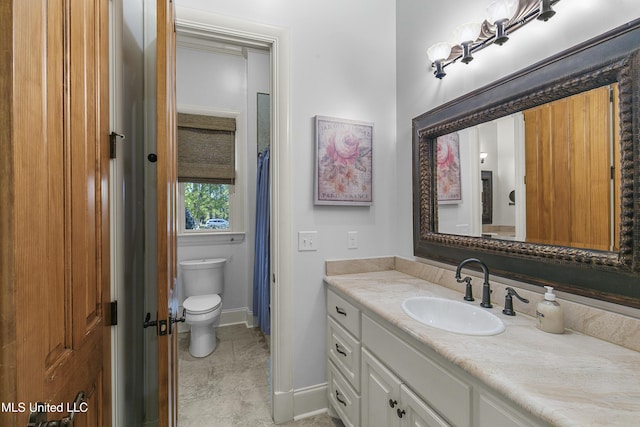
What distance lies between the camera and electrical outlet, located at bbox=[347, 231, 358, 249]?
1904 mm

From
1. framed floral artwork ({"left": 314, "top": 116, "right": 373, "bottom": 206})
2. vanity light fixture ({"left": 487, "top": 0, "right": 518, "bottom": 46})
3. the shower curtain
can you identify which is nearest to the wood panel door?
vanity light fixture ({"left": 487, "top": 0, "right": 518, "bottom": 46})

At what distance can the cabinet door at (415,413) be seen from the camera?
3.08ft

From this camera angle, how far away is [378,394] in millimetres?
1267

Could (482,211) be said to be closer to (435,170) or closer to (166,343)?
(435,170)

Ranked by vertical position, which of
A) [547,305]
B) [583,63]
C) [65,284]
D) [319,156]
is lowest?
[547,305]

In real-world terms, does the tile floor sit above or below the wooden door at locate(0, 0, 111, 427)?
below

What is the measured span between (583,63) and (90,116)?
1636 millimetres

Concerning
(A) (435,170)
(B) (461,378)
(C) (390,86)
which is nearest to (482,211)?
(A) (435,170)

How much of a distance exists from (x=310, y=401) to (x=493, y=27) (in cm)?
228

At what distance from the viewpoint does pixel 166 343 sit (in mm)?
1082

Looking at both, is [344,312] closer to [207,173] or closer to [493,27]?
[493,27]

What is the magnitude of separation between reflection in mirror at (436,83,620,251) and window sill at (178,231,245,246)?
7.89 ft

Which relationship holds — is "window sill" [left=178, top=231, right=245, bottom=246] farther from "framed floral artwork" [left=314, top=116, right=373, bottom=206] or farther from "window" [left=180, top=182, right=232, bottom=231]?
"framed floral artwork" [left=314, top=116, right=373, bottom=206]

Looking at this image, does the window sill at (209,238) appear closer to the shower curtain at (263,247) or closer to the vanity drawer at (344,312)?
the shower curtain at (263,247)
